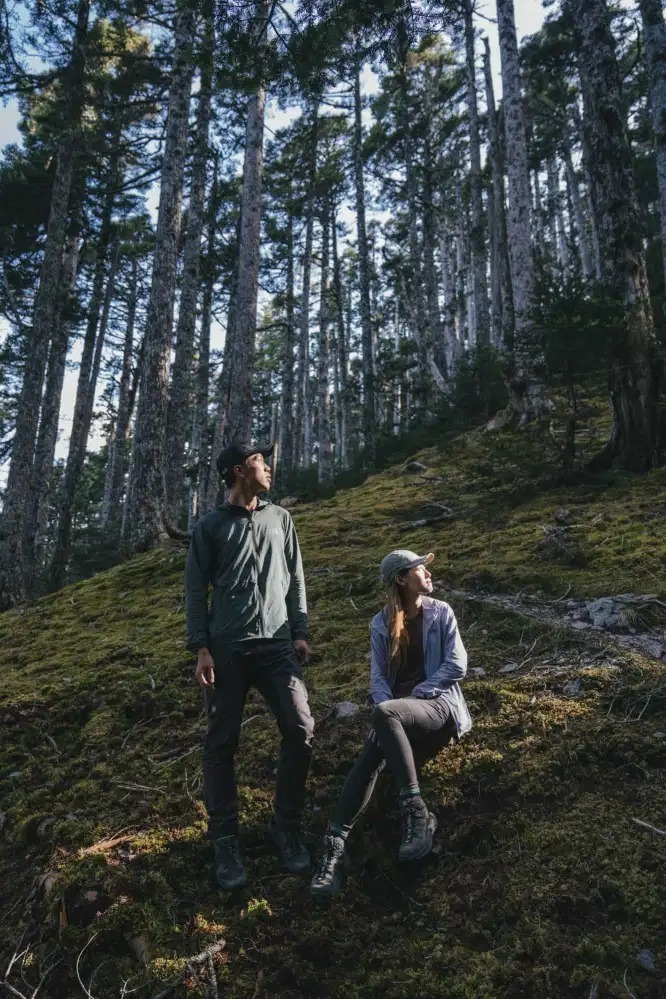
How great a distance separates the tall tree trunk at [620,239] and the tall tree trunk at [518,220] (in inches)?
128

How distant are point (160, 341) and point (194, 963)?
9.31m

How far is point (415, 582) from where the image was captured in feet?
11.3

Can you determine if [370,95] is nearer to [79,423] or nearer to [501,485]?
[79,423]

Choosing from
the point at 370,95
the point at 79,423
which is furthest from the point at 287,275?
the point at 79,423

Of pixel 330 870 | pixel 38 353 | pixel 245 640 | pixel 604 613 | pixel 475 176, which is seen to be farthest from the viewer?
pixel 475 176

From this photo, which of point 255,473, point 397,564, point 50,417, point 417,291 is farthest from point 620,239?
point 50,417

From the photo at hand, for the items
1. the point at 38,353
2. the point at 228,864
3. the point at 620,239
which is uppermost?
the point at 38,353

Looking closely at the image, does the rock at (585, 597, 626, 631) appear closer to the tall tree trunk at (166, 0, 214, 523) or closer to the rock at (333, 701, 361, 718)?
the rock at (333, 701, 361, 718)

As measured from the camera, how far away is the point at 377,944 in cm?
238

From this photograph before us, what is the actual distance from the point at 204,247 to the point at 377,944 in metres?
22.5

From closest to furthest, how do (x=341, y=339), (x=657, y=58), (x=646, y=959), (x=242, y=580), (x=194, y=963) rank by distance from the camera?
(x=646, y=959)
(x=194, y=963)
(x=242, y=580)
(x=657, y=58)
(x=341, y=339)

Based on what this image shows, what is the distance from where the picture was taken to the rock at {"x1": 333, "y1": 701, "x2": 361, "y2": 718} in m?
3.89

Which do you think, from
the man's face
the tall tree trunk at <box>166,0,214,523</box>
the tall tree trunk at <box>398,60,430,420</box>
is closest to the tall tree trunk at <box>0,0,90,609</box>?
the tall tree trunk at <box>166,0,214,523</box>

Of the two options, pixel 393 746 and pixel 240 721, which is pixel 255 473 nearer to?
pixel 240 721
